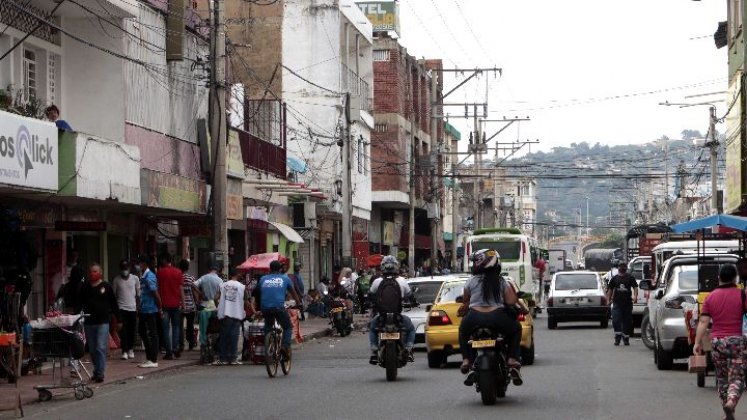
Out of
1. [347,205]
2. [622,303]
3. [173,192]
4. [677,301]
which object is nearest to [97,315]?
[677,301]

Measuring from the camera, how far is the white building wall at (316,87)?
179 feet

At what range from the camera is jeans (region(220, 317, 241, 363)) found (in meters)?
24.4

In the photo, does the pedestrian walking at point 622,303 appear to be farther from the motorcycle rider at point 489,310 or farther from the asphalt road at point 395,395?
the motorcycle rider at point 489,310

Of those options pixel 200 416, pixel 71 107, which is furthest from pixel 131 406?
pixel 71 107

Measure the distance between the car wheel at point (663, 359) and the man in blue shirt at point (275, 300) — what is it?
5.72 m

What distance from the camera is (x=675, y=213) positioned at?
11281cm

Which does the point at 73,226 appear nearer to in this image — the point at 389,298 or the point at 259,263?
the point at 259,263

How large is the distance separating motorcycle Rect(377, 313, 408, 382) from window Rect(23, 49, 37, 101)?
8968 millimetres

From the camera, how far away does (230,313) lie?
24.2 m

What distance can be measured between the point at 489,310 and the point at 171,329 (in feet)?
36.6

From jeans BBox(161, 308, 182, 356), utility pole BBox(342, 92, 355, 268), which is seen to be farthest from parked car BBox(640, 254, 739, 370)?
utility pole BBox(342, 92, 355, 268)

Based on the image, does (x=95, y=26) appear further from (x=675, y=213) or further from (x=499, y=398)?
(x=675, y=213)

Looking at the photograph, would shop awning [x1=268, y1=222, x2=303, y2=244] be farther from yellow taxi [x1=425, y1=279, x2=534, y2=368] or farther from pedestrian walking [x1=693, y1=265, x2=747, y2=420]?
pedestrian walking [x1=693, y1=265, x2=747, y2=420]

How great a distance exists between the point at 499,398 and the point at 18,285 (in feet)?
28.9
